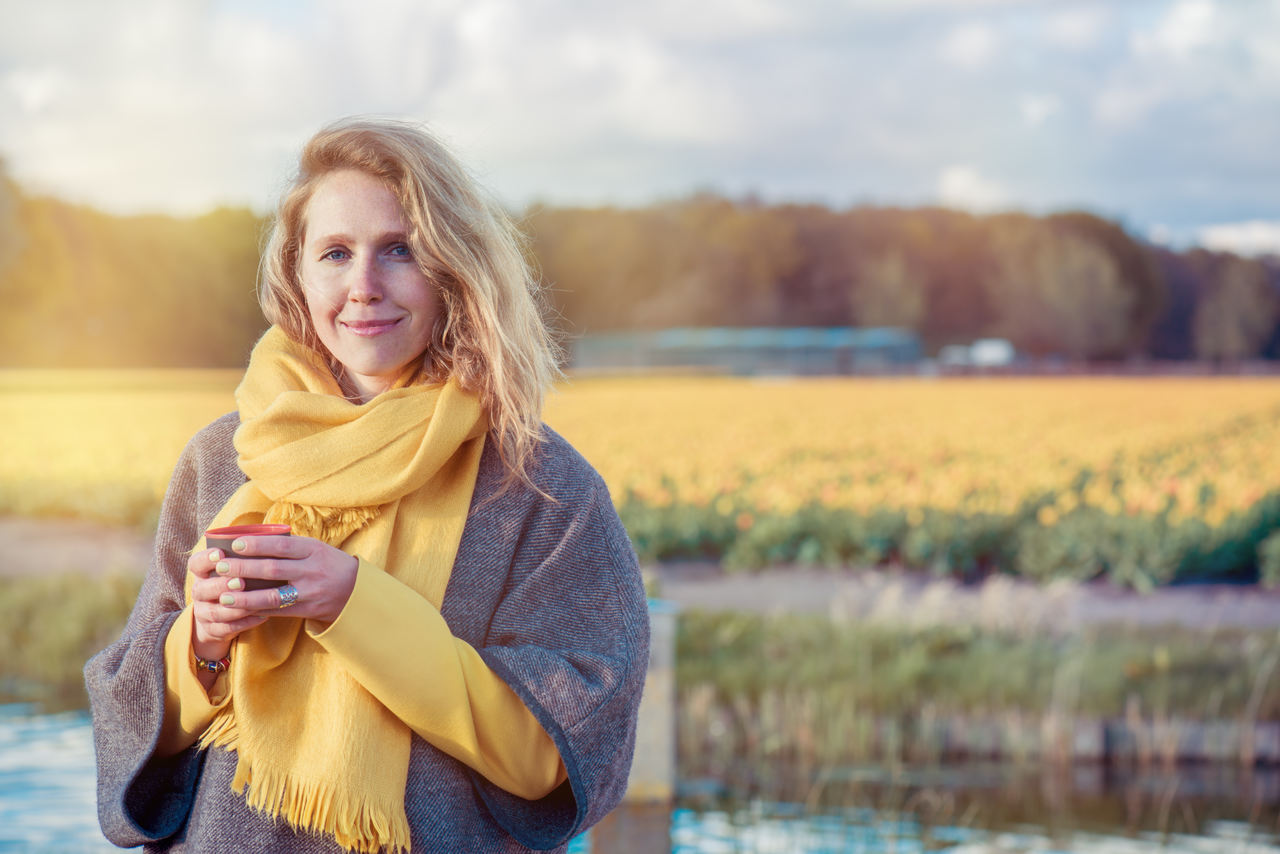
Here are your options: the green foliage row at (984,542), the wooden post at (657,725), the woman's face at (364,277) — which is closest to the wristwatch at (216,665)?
the woman's face at (364,277)

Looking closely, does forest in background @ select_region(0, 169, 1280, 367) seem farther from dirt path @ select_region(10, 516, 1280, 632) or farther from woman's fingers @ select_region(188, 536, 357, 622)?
woman's fingers @ select_region(188, 536, 357, 622)

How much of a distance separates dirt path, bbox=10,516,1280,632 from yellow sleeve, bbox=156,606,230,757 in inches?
224

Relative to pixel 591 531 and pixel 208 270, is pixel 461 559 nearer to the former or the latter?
pixel 591 531

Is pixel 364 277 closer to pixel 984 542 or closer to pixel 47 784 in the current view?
pixel 47 784

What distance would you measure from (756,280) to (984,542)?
56186 mm

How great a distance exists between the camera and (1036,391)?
26281 mm

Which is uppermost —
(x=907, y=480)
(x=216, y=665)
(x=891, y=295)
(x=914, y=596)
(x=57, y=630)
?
(x=216, y=665)

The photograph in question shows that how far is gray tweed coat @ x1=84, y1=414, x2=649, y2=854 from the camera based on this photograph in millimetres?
1722

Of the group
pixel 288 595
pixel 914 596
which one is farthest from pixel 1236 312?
pixel 288 595

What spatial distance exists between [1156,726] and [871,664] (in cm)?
137

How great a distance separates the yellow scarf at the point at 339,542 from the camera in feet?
5.50

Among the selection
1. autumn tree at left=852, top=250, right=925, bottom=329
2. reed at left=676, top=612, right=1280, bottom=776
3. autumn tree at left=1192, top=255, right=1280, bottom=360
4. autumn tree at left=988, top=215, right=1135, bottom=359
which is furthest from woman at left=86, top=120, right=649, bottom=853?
autumn tree at left=852, top=250, right=925, bottom=329

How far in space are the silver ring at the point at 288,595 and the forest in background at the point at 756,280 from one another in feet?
71.9

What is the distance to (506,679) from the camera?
5.49 ft
